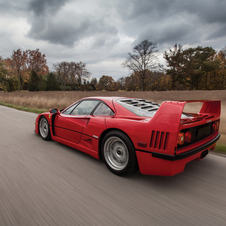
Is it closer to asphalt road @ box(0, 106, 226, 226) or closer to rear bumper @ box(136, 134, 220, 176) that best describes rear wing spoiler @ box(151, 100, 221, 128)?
rear bumper @ box(136, 134, 220, 176)

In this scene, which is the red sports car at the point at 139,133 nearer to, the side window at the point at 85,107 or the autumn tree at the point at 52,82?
the side window at the point at 85,107

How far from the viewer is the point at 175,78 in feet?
140

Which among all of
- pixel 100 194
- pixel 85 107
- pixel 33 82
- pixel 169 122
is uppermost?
pixel 33 82

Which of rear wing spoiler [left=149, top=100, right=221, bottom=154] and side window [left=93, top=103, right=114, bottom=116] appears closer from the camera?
rear wing spoiler [left=149, top=100, right=221, bottom=154]

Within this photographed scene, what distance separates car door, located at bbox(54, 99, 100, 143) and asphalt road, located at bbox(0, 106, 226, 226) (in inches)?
19.5

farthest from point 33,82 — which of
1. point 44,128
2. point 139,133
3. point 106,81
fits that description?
point 106,81

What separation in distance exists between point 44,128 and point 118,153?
2.55 meters

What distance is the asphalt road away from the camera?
5.47 feet

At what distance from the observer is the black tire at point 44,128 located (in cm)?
411

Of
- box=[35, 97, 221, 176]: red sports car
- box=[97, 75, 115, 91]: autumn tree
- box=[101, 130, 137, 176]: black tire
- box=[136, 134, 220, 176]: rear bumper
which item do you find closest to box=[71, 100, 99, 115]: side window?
box=[35, 97, 221, 176]: red sports car

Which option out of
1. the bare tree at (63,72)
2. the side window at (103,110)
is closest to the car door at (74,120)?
the side window at (103,110)

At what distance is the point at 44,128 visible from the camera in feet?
14.3

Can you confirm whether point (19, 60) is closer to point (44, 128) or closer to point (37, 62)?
point (37, 62)

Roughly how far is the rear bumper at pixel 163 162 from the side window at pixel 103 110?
87 cm
